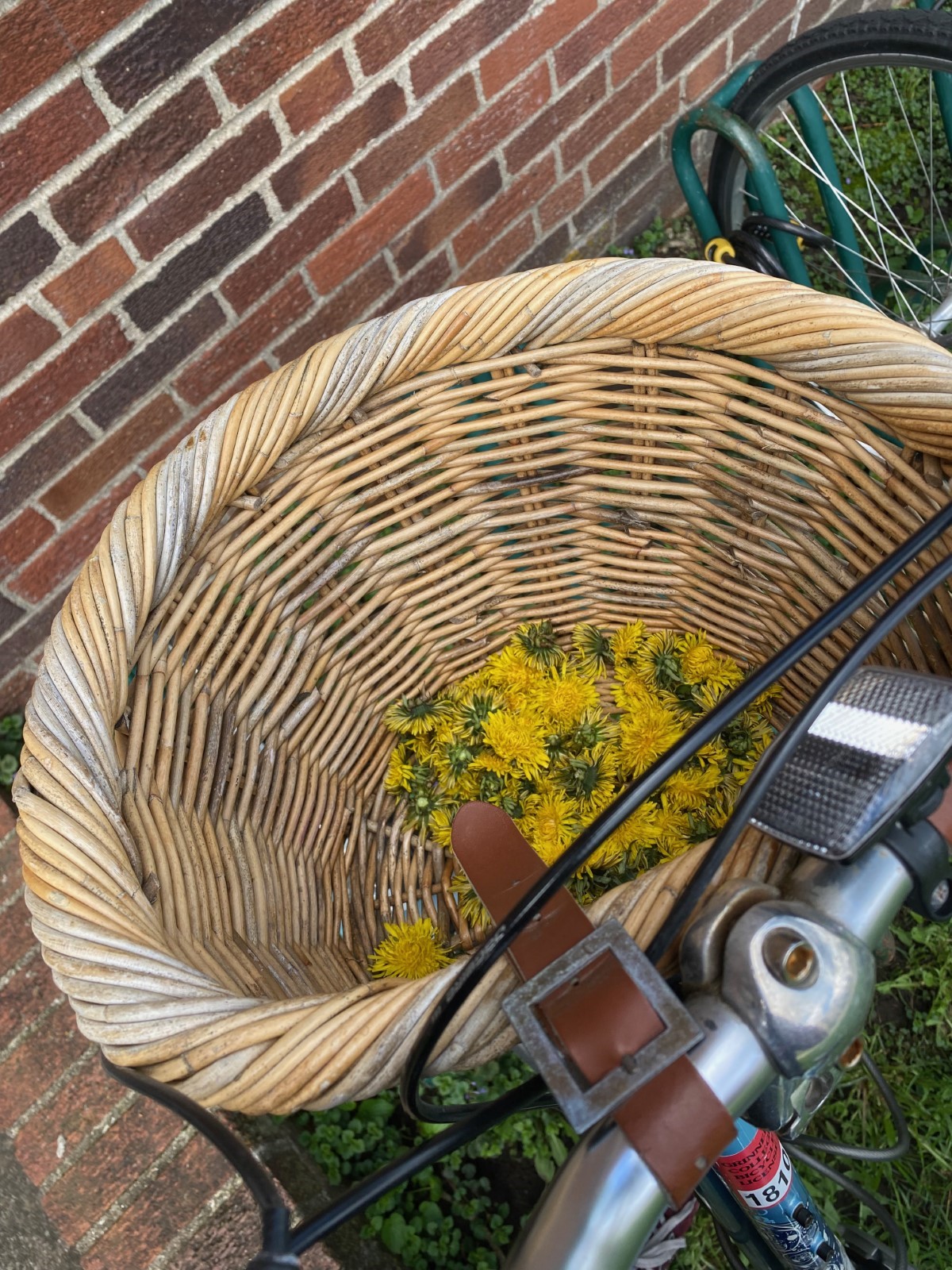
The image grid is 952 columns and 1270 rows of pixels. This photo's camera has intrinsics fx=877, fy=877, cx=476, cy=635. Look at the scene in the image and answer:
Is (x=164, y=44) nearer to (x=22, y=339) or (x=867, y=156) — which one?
(x=22, y=339)

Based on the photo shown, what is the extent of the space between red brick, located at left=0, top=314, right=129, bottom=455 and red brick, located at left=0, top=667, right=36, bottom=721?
1.14 feet

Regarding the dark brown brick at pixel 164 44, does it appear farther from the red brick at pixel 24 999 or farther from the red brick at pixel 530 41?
the red brick at pixel 24 999

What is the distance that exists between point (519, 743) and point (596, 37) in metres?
1.07

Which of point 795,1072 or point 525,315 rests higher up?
point 525,315

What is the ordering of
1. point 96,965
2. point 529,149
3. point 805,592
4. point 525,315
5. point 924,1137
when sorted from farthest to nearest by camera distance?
point 529,149, point 924,1137, point 805,592, point 525,315, point 96,965

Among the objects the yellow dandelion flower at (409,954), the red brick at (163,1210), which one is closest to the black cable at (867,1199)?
the yellow dandelion flower at (409,954)

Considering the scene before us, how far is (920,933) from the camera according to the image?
3.66ft

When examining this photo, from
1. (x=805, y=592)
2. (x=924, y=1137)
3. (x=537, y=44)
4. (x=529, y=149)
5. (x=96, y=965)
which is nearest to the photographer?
(x=96, y=965)

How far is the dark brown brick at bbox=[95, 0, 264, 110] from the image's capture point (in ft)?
2.95

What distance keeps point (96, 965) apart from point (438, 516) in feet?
1.83

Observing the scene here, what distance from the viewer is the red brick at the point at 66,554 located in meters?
1.18

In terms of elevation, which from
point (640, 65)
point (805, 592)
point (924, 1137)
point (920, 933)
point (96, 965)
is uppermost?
point (640, 65)

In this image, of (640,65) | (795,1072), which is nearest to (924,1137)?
(795,1072)

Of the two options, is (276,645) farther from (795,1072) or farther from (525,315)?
(795,1072)
